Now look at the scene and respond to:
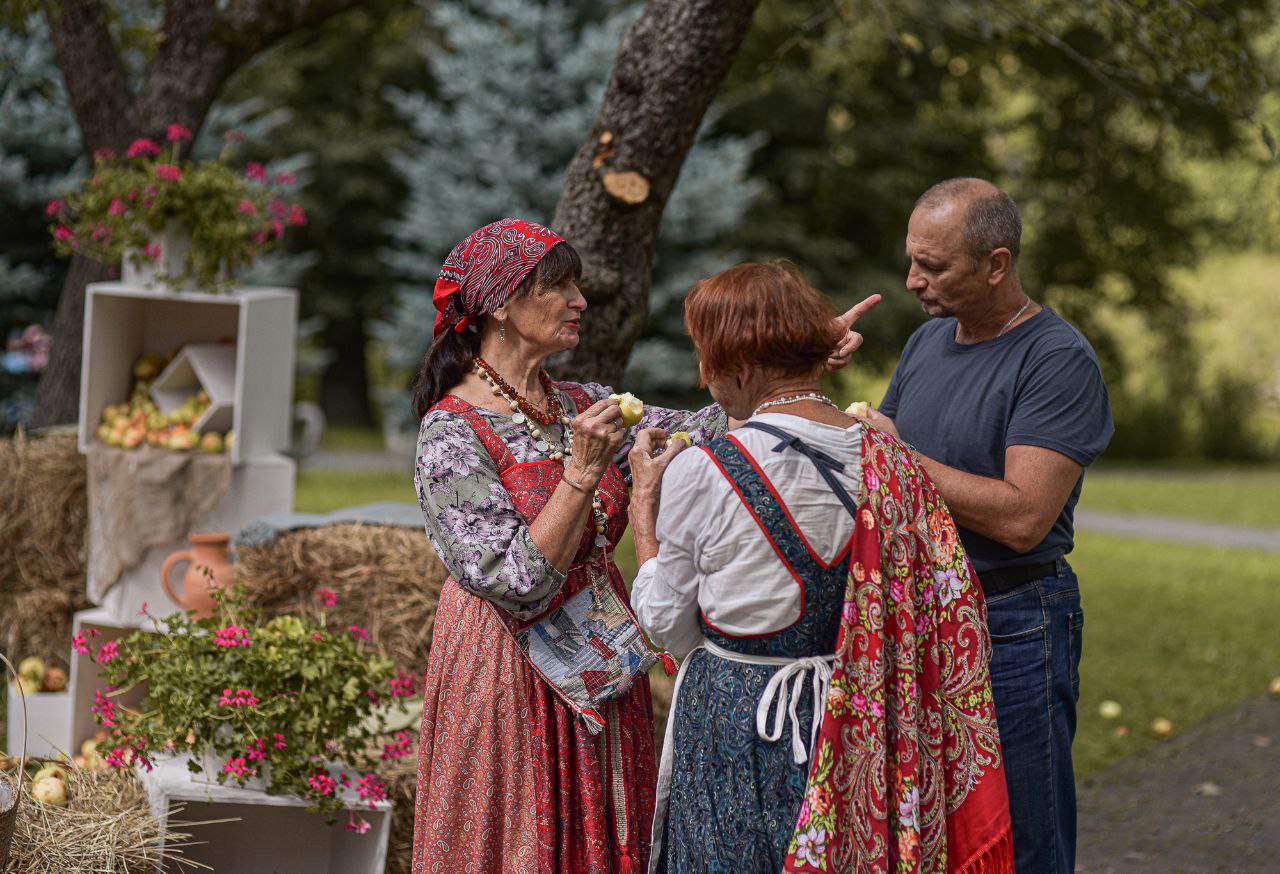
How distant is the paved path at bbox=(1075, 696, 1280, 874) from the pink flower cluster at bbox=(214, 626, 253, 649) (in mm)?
3107

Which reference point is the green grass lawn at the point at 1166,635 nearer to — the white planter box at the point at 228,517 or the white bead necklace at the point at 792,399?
the white planter box at the point at 228,517

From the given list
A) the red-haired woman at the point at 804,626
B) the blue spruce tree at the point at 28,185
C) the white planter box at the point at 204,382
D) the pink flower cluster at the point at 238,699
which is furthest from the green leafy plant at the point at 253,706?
the blue spruce tree at the point at 28,185

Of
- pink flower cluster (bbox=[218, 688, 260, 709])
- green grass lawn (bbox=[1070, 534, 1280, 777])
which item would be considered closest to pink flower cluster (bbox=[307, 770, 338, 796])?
pink flower cluster (bbox=[218, 688, 260, 709])

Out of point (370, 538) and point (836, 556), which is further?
point (370, 538)

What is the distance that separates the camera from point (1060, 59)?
34.7ft

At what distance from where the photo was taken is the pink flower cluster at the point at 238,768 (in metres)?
3.56

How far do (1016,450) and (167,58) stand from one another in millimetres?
5260

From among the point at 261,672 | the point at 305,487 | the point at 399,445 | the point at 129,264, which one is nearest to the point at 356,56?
the point at 399,445

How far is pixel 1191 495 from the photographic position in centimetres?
1766

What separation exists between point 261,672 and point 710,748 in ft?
5.06

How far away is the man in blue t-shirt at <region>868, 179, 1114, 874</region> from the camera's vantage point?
290cm

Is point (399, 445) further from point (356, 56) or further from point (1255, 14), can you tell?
point (1255, 14)

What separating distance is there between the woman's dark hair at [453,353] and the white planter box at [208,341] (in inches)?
78.6

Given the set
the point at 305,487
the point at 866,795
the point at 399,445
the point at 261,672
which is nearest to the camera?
the point at 866,795
